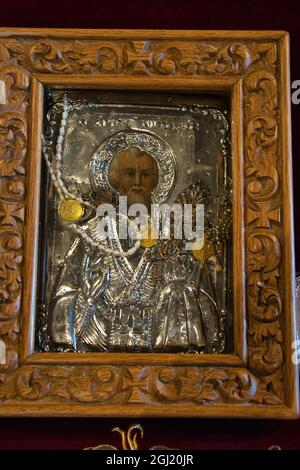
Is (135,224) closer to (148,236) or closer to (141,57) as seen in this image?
(148,236)

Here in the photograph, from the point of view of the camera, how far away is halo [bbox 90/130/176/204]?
4.16 feet

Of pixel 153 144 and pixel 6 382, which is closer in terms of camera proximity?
pixel 6 382

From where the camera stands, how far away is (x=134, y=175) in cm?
127

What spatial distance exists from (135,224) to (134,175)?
100 mm

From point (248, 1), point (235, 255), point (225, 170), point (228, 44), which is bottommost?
point (235, 255)

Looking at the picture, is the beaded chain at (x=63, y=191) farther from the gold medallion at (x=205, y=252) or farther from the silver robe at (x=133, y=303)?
the gold medallion at (x=205, y=252)

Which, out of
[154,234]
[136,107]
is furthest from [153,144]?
[154,234]

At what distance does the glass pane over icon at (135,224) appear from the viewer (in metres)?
1.21

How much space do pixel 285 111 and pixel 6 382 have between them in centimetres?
74

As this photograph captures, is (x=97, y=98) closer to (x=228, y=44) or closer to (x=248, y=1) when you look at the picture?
(x=228, y=44)

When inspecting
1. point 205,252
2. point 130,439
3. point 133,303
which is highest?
point 205,252

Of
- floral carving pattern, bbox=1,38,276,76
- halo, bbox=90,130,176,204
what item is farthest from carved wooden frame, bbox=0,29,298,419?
halo, bbox=90,130,176,204

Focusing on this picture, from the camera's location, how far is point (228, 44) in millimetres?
1251

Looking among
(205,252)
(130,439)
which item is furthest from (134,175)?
(130,439)
